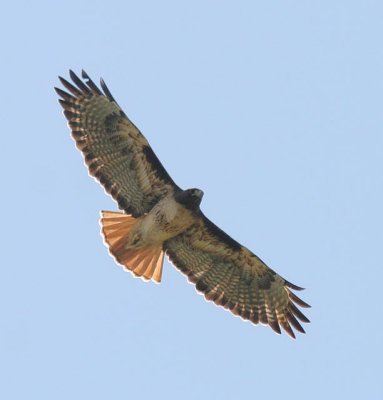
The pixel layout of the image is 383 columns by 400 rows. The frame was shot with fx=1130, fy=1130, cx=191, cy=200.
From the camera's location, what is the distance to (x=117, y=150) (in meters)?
17.2

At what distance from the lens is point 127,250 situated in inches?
691

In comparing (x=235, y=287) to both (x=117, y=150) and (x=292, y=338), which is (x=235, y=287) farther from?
(x=117, y=150)

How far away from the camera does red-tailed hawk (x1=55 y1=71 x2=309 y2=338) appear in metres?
17.1

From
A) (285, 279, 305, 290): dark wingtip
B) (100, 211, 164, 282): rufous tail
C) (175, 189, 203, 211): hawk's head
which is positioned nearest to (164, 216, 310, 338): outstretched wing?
(285, 279, 305, 290): dark wingtip

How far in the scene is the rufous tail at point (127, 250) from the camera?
683 inches

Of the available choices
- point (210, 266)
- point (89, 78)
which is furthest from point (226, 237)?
point (89, 78)

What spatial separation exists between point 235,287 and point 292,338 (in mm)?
1219

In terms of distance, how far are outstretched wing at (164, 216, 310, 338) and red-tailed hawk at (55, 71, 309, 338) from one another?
0.6 inches

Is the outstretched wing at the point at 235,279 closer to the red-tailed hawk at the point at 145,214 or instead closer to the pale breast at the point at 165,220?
the red-tailed hawk at the point at 145,214

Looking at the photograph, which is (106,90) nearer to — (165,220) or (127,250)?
(165,220)

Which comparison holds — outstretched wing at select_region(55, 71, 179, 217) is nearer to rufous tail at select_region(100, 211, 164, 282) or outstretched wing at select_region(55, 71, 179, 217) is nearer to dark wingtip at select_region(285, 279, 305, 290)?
rufous tail at select_region(100, 211, 164, 282)

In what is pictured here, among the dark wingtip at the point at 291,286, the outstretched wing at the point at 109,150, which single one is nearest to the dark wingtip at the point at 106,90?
the outstretched wing at the point at 109,150

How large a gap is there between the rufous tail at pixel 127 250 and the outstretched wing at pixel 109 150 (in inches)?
9.3

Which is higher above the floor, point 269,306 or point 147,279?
point 269,306
